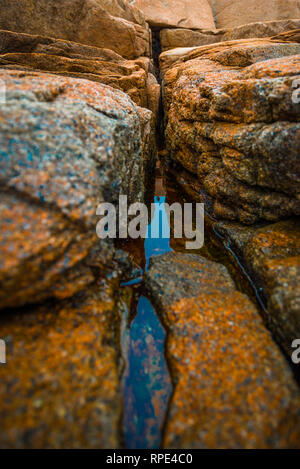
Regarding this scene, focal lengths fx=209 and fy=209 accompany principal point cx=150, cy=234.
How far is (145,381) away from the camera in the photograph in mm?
2861

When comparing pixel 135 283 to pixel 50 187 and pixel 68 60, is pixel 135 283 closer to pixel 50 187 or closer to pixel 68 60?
pixel 50 187

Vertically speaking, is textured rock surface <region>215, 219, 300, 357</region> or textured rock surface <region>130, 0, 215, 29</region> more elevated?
textured rock surface <region>130, 0, 215, 29</region>

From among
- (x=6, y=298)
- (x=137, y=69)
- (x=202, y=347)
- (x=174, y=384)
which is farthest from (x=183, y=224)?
(x=137, y=69)

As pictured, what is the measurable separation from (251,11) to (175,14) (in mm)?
7273

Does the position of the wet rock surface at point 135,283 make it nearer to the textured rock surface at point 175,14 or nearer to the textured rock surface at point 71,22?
the textured rock surface at point 71,22

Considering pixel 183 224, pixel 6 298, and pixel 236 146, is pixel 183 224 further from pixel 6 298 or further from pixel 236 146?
pixel 6 298

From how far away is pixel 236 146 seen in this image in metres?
4.73

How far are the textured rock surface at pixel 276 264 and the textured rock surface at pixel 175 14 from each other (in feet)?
57.2

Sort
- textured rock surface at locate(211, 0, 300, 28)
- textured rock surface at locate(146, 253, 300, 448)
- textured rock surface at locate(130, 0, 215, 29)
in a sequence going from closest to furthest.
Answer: textured rock surface at locate(146, 253, 300, 448), textured rock surface at locate(130, 0, 215, 29), textured rock surface at locate(211, 0, 300, 28)

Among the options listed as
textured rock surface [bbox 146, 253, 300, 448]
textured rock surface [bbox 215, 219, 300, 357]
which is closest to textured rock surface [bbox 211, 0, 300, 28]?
textured rock surface [bbox 215, 219, 300, 357]

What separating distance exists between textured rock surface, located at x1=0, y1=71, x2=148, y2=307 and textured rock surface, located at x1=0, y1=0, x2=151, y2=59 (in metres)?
7.03

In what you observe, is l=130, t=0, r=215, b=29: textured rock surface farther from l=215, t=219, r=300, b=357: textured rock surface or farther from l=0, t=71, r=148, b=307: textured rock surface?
l=215, t=219, r=300, b=357: textured rock surface

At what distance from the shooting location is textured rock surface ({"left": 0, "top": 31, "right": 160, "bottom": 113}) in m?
6.33

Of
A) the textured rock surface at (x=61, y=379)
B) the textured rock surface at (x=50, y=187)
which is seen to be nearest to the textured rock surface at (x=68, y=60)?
the textured rock surface at (x=50, y=187)
